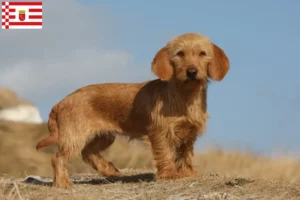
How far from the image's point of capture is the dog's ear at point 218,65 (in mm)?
11047

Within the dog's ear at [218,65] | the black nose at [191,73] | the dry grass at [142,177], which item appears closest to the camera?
the dry grass at [142,177]

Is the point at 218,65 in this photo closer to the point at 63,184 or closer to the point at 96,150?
the point at 96,150

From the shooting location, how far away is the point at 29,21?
2052 centimetres

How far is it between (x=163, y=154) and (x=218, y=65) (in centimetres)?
153

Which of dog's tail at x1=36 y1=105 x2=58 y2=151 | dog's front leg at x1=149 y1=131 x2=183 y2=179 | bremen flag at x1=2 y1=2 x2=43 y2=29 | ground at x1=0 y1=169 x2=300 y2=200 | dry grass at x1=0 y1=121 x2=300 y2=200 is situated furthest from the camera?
bremen flag at x1=2 y1=2 x2=43 y2=29

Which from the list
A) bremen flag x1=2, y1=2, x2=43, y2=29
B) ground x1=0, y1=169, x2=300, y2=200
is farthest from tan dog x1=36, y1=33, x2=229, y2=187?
bremen flag x1=2, y1=2, x2=43, y2=29

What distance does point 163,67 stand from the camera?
10984 mm

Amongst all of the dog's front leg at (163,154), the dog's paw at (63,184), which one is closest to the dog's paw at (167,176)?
the dog's front leg at (163,154)

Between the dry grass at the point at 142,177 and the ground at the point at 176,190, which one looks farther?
the dry grass at the point at 142,177

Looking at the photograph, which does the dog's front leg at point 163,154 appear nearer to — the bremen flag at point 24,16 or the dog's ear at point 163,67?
the dog's ear at point 163,67

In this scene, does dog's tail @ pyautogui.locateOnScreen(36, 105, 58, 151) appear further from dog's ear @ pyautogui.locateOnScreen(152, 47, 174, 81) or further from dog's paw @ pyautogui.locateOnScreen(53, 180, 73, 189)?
dog's ear @ pyautogui.locateOnScreen(152, 47, 174, 81)

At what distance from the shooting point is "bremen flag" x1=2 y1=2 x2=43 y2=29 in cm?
2052

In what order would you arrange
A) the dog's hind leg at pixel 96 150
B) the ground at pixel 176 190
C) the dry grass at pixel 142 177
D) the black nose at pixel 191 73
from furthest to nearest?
the dog's hind leg at pixel 96 150 < the black nose at pixel 191 73 < the dry grass at pixel 142 177 < the ground at pixel 176 190

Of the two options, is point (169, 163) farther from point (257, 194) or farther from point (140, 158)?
point (140, 158)
